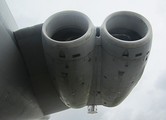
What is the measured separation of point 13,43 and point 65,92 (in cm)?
251

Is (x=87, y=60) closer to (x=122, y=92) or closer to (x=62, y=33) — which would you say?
(x=62, y=33)

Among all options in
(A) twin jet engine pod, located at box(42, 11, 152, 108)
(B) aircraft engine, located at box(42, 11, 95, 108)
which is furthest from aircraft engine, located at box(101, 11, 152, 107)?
(B) aircraft engine, located at box(42, 11, 95, 108)

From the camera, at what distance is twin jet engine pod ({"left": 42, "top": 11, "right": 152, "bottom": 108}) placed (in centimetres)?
426

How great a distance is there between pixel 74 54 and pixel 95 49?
878 mm

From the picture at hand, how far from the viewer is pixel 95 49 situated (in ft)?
16.0

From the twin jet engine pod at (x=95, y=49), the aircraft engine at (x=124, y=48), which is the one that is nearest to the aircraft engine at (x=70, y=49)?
the twin jet engine pod at (x=95, y=49)

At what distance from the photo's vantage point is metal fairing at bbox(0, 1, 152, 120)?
14.3 feet

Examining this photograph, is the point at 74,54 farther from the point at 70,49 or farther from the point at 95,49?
the point at 95,49

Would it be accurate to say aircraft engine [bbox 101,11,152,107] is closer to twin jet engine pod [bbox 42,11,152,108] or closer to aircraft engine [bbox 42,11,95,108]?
twin jet engine pod [bbox 42,11,152,108]

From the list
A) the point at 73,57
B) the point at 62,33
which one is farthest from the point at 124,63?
the point at 62,33

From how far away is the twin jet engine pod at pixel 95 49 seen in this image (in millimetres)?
4258

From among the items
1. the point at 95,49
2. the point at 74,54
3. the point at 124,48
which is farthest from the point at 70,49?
the point at 124,48

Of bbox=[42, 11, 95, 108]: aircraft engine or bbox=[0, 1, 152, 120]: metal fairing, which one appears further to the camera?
bbox=[0, 1, 152, 120]: metal fairing

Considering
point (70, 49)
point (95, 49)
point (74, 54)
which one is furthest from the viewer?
point (95, 49)
